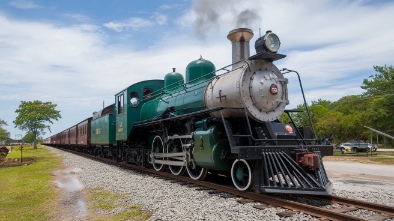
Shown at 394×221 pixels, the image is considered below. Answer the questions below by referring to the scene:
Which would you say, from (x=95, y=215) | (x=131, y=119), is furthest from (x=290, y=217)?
(x=131, y=119)

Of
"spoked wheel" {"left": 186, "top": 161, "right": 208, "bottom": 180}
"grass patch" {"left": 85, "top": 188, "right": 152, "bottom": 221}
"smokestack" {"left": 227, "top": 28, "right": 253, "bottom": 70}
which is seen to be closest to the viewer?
"grass patch" {"left": 85, "top": 188, "right": 152, "bottom": 221}

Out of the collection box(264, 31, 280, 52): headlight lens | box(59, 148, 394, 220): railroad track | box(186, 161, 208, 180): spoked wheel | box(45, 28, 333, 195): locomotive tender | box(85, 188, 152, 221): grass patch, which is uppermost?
box(264, 31, 280, 52): headlight lens

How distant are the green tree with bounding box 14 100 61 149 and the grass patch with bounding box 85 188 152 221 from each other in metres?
47.9

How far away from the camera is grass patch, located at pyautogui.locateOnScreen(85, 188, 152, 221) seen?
5759 millimetres

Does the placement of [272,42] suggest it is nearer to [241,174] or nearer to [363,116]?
[241,174]

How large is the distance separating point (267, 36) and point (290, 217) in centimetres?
434

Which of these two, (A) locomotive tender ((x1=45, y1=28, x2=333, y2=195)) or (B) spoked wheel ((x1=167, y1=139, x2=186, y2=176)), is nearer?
(A) locomotive tender ((x1=45, y1=28, x2=333, y2=195))

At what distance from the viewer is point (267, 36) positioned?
7734 mm

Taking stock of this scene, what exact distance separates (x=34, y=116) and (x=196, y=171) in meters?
47.9

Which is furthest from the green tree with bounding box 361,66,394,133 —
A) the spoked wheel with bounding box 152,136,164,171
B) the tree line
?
the spoked wheel with bounding box 152,136,164,171

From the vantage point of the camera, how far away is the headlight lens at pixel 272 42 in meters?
7.75

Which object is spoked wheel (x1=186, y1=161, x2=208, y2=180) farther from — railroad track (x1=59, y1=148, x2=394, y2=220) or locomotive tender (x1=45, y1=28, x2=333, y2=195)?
railroad track (x1=59, y1=148, x2=394, y2=220)

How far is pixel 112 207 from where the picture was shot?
6.57m

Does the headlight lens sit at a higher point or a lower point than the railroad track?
higher
